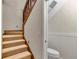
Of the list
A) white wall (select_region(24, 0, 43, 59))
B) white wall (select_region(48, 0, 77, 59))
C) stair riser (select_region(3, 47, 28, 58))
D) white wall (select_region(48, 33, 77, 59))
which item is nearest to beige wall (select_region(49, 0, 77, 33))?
white wall (select_region(48, 0, 77, 59))

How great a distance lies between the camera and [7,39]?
370 centimetres

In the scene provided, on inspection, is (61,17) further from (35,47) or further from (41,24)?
(35,47)

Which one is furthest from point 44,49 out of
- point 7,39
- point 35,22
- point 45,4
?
point 7,39

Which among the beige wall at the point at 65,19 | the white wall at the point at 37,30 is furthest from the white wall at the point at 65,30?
the white wall at the point at 37,30

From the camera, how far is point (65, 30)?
3494mm

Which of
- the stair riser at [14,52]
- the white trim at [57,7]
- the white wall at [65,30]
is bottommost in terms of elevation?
the stair riser at [14,52]

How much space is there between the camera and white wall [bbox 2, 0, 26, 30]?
5246mm

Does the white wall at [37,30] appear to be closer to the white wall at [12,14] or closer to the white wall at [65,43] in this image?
the white wall at [65,43]

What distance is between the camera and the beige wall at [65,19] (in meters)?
3.32

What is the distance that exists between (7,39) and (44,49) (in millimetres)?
1305

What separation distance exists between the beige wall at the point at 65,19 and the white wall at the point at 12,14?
2050 mm

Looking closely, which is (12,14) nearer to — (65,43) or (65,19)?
(65,19)

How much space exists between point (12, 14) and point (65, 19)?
2691 millimetres

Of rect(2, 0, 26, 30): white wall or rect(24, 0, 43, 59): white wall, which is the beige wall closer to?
rect(24, 0, 43, 59): white wall
